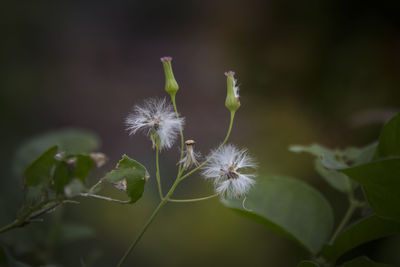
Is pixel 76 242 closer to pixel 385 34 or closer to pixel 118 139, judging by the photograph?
pixel 118 139

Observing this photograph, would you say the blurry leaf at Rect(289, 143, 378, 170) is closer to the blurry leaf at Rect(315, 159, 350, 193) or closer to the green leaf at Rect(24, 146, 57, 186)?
the blurry leaf at Rect(315, 159, 350, 193)

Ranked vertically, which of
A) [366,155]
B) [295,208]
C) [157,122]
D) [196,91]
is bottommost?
[196,91]

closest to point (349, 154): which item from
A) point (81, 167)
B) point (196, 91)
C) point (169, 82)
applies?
point (169, 82)

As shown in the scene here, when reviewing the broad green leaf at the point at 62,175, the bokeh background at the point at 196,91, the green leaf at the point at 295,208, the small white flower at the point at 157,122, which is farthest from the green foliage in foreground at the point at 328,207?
the bokeh background at the point at 196,91

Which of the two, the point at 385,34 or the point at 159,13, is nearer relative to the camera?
the point at 385,34

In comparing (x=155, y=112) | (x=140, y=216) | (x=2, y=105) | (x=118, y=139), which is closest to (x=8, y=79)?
(x=2, y=105)

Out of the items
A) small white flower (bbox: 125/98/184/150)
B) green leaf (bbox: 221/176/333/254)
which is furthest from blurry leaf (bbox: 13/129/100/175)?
green leaf (bbox: 221/176/333/254)

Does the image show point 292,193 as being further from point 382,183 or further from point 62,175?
point 62,175
